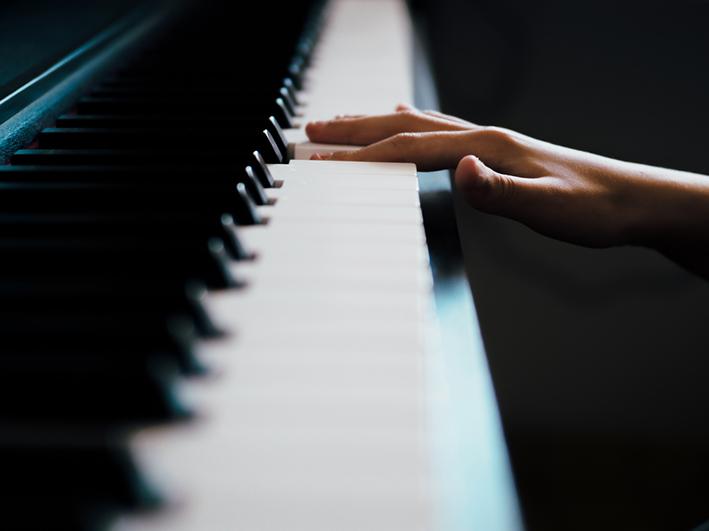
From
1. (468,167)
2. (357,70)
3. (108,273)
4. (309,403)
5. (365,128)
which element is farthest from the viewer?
(357,70)

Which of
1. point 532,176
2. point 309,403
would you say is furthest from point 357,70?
point 309,403

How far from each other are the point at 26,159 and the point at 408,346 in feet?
1.59

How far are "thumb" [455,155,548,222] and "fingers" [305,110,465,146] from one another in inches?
4.9

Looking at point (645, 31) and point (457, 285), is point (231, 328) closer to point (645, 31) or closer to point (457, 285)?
point (457, 285)

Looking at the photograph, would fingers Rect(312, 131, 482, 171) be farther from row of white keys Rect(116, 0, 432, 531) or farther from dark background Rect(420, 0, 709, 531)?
dark background Rect(420, 0, 709, 531)

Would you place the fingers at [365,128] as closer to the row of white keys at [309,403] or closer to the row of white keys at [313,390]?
the row of white keys at [313,390]

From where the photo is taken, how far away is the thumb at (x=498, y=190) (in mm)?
719

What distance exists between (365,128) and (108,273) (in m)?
0.45

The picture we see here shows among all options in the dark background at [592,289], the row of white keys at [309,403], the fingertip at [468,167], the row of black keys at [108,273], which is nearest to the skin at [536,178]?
the fingertip at [468,167]

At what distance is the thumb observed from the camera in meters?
0.72

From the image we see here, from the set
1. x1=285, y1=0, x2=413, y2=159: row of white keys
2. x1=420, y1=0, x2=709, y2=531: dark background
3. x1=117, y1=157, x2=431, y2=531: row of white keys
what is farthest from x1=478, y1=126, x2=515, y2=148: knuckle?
x1=420, y1=0, x2=709, y2=531: dark background

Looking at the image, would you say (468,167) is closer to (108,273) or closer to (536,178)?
(536,178)

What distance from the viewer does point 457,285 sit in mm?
576

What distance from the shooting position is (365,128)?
2.71ft
